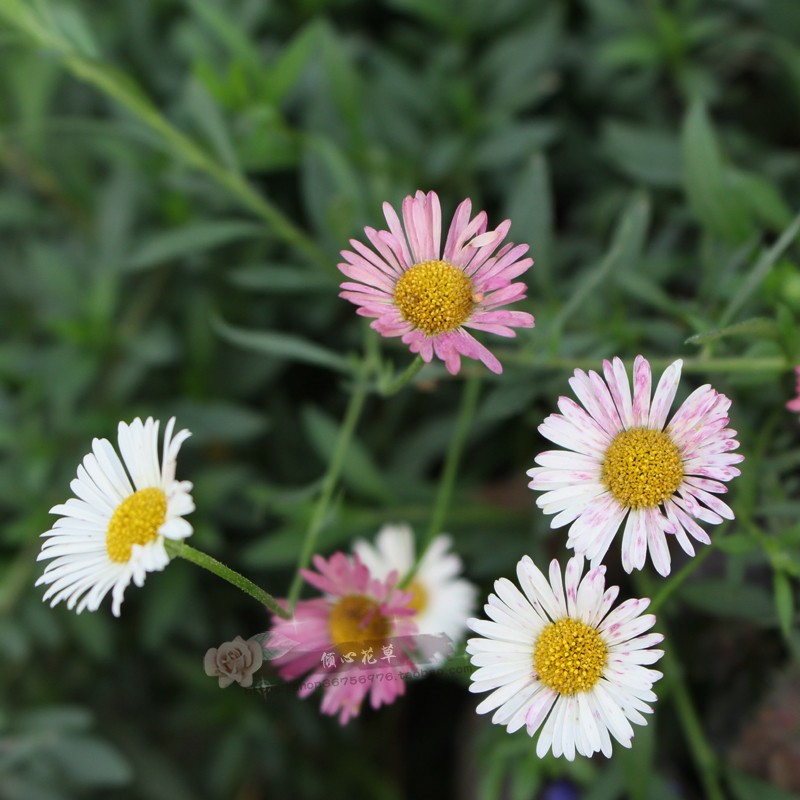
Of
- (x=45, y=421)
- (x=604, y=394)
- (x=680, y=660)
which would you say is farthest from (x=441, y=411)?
(x=604, y=394)

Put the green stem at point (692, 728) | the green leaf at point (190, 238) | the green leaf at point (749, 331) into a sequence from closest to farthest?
the green leaf at point (749, 331), the green stem at point (692, 728), the green leaf at point (190, 238)

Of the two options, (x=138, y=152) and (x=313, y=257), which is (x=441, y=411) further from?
(x=138, y=152)

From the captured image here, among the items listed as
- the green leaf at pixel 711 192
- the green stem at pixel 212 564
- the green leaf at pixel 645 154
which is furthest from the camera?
the green leaf at pixel 645 154

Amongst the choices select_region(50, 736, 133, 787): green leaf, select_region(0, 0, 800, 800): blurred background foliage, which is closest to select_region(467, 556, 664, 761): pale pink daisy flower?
select_region(0, 0, 800, 800): blurred background foliage

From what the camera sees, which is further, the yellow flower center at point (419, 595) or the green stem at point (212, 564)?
the yellow flower center at point (419, 595)

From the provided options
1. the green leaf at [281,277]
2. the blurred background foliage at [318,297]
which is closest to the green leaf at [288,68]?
the blurred background foliage at [318,297]

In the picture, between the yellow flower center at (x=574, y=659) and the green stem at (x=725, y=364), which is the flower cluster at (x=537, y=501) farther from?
the green stem at (x=725, y=364)

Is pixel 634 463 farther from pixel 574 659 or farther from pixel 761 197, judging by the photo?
pixel 761 197
